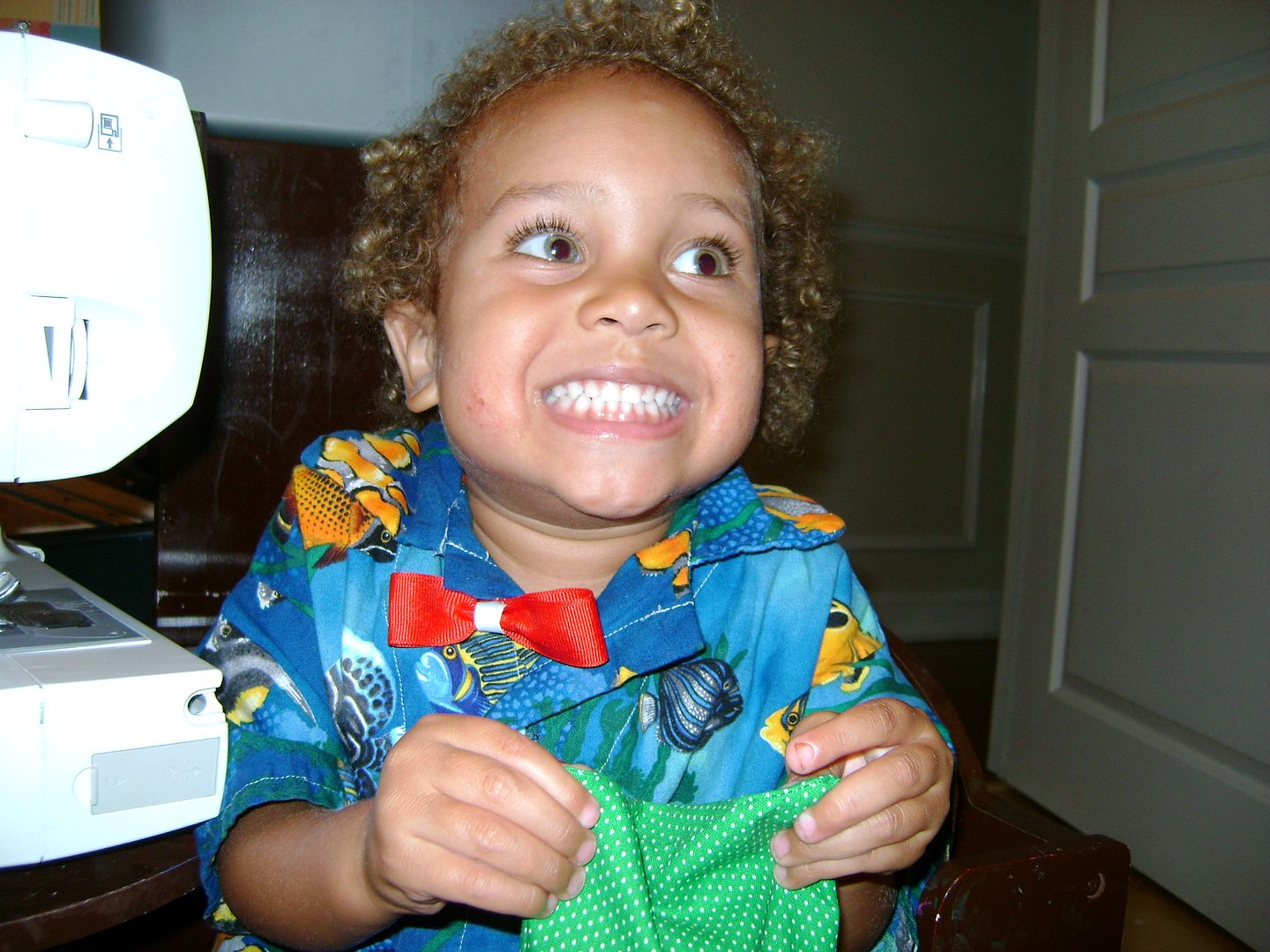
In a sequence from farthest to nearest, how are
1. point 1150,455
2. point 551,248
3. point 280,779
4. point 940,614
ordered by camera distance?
1. point 940,614
2. point 1150,455
3. point 551,248
4. point 280,779

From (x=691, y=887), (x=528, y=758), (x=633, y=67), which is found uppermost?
(x=633, y=67)

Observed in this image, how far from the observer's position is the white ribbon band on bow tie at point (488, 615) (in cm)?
71

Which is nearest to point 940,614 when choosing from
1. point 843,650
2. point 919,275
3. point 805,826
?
point 919,275

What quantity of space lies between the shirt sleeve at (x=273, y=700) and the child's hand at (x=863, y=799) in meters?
0.33

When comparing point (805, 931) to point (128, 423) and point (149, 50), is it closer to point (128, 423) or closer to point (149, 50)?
point (128, 423)

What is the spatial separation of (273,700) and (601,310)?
37 cm

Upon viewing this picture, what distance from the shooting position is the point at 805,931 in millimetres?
591

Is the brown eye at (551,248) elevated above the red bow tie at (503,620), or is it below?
above

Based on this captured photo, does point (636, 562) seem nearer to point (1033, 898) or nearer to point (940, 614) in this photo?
point (1033, 898)

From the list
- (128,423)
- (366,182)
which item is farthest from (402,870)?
(366,182)

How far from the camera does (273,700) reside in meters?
0.67

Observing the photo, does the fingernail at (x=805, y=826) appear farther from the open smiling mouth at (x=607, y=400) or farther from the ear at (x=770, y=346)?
the ear at (x=770, y=346)

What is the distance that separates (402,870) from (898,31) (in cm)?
257

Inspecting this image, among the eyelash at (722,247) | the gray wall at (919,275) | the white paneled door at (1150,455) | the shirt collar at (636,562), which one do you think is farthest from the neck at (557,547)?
the gray wall at (919,275)
